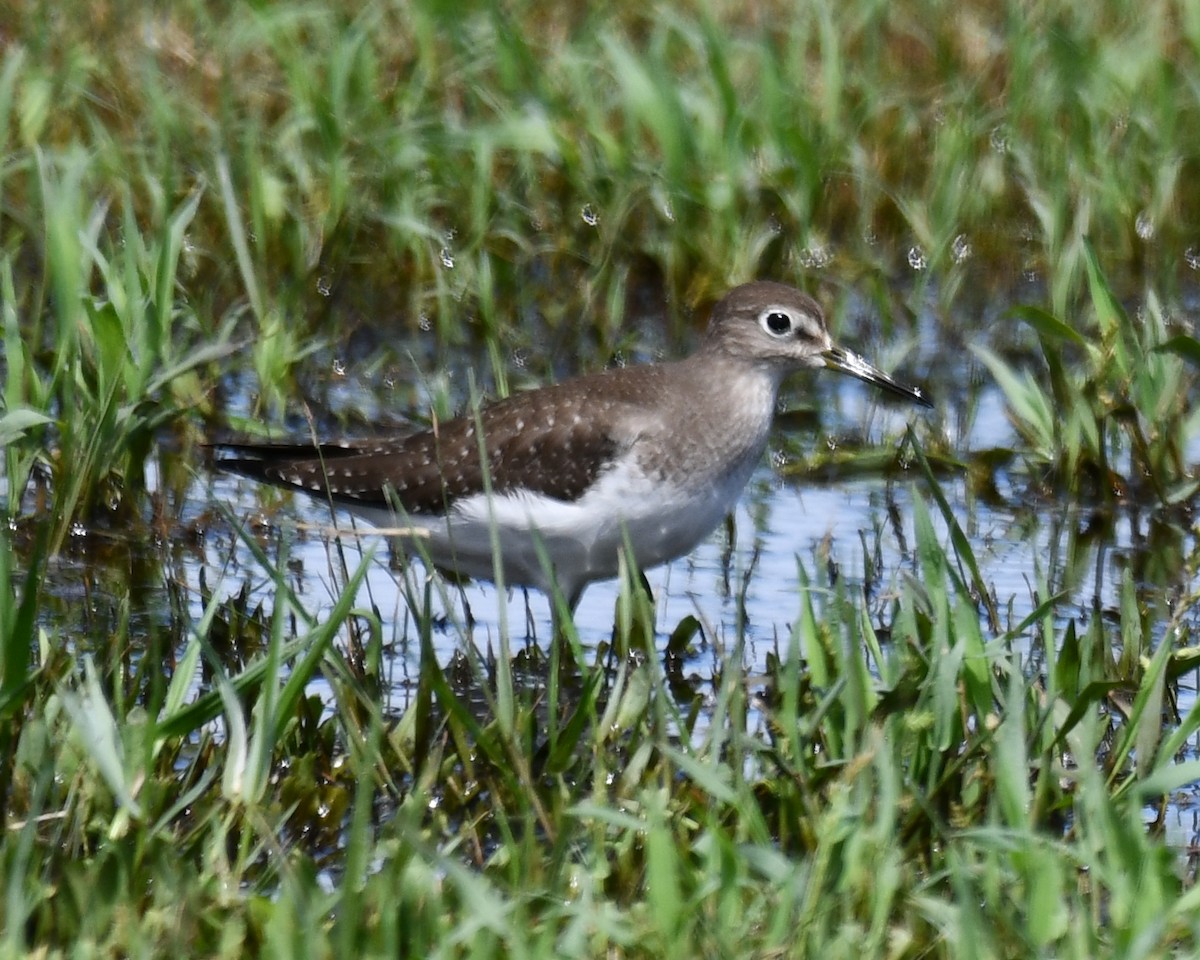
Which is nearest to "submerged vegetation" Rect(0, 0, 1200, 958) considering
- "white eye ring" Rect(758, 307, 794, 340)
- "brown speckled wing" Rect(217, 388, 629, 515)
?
"brown speckled wing" Rect(217, 388, 629, 515)

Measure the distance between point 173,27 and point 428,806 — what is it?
6.43 m

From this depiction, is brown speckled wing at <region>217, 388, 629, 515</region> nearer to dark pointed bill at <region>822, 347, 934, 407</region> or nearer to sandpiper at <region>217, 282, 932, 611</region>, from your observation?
sandpiper at <region>217, 282, 932, 611</region>

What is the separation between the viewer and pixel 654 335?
8.81m

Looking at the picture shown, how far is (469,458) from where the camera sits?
20.8ft

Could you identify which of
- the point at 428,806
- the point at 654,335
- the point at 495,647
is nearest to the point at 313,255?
the point at 654,335

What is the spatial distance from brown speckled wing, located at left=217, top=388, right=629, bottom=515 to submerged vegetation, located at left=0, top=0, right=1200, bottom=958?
285 mm

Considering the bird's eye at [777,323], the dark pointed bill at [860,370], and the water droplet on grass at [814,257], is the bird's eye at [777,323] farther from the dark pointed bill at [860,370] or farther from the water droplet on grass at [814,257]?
the water droplet on grass at [814,257]

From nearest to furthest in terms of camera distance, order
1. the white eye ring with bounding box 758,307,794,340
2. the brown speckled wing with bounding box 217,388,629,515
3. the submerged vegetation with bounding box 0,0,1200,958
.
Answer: the submerged vegetation with bounding box 0,0,1200,958, the brown speckled wing with bounding box 217,388,629,515, the white eye ring with bounding box 758,307,794,340

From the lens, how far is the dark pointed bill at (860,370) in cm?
664

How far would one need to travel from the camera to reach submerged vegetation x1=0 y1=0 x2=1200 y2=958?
12.4 ft

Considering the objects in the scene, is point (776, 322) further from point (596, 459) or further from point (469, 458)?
point (469, 458)

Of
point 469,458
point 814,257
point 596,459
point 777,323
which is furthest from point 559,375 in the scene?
point 596,459

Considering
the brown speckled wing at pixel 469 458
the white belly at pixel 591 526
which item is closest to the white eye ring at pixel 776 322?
the white belly at pixel 591 526

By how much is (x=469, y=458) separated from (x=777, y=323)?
3.37ft
